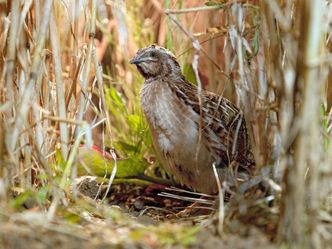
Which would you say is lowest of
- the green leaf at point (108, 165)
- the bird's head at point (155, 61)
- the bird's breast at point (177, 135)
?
the green leaf at point (108, 165)

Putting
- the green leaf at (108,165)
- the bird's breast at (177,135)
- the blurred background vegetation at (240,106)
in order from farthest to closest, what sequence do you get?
the green leaf at (108,165), the bird's breast at (177,135), the blurred background vegetation at (240,106)

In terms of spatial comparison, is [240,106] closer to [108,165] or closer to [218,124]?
[218,124]

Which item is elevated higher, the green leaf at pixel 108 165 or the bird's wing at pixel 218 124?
the bird's wing at pixel 218 124

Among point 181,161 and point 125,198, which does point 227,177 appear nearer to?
point 181,161

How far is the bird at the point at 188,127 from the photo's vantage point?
3203 millimetres

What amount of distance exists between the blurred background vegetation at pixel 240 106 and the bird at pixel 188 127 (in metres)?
0.29

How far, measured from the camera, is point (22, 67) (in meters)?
2.50

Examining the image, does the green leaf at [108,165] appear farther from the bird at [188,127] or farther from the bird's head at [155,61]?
the bird's head at [155,61]

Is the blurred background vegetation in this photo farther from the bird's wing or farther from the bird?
the bird's wing

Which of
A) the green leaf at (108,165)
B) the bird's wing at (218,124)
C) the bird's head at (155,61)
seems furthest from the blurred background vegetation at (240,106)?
the bird's wing at (218,124)

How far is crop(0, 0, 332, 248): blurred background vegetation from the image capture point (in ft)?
6.10

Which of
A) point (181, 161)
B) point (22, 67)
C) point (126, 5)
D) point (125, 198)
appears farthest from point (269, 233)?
point (126, 5)

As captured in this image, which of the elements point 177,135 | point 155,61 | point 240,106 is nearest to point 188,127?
point 177,135

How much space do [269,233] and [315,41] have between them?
1.92 ft
